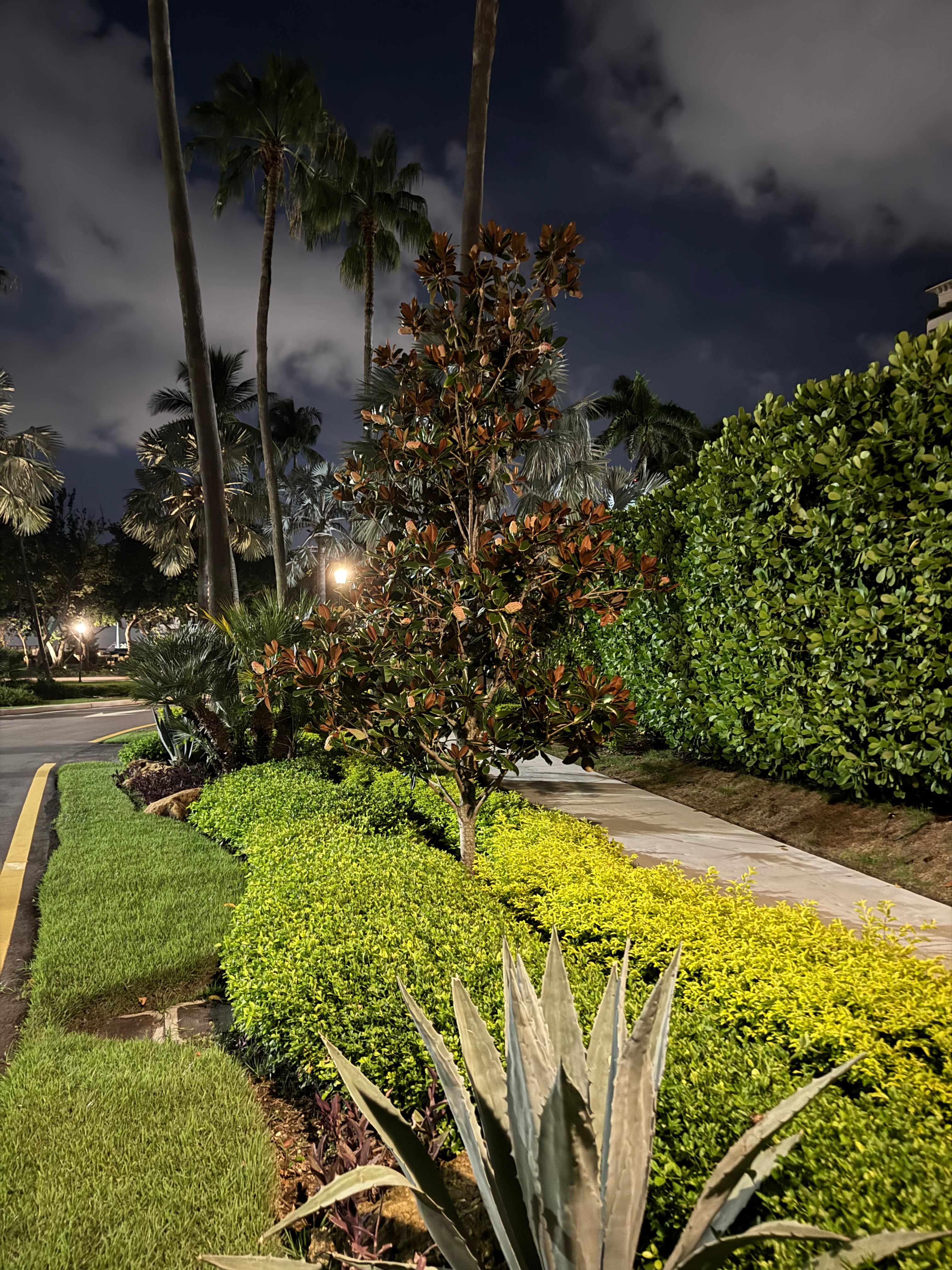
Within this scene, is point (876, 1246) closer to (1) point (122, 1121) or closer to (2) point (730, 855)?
(1) point (122, 1121)

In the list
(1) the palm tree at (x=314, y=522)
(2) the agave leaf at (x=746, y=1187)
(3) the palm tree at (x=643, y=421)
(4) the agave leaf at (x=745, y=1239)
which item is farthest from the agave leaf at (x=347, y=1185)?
(1) the palm tree at (x=314, y=522)

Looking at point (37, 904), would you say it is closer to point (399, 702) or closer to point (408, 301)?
point (399, 702)

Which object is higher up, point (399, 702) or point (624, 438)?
point (624, 438)

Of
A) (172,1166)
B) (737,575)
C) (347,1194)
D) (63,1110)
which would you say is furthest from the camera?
(737,575)

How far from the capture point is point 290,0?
16.4m

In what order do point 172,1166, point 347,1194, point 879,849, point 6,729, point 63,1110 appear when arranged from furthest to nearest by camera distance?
1. point 6,729
2. point 879,849
3. point 63,1110
4. point 172,1166
5. point 347,1194

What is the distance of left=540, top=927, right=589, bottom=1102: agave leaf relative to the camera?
1580 mm

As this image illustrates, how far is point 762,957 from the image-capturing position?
2.69 metres

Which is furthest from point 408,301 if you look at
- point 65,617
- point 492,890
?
point 65,617

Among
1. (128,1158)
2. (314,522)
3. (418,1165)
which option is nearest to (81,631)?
(314,522)

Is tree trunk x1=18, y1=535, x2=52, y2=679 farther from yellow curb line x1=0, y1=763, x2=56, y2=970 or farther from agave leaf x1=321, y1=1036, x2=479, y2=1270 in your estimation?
agave leaf x1=321, y1=1036, x2=479, y2=1270

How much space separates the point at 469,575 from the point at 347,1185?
299 centimetres

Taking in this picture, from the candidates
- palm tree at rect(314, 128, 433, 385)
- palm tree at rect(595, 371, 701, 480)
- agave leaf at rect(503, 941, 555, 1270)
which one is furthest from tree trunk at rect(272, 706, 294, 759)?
palm tree at rect(595, 371, 701, 480)

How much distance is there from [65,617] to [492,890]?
4375 centimetres
